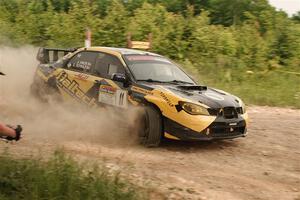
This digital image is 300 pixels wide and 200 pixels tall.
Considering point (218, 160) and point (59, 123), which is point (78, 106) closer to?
point (59, 123)

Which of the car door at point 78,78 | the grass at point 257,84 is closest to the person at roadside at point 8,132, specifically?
the car door at point 78,78

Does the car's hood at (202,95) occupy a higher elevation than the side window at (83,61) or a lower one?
lower

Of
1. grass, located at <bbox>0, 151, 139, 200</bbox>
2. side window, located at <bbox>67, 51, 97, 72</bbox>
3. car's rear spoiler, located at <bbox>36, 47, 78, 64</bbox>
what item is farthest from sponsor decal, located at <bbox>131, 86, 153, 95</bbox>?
car's rear spoiler, located at <bbox>36, 47, 78, 64</bbox>

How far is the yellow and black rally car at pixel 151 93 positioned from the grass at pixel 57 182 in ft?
7.85

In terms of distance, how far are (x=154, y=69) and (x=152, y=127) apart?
1.48 meters

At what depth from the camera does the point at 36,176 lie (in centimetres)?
509

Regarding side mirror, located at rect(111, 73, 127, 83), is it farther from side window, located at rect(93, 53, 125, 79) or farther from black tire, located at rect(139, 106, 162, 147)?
black tire, located at rect(139, 106, 162, 147)

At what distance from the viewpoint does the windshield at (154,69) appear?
8438 millimetres

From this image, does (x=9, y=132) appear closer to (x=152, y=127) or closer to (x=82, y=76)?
(x=152, y=127)

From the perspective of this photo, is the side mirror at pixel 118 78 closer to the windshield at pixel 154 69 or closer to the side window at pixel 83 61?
the windshield at pixel 154 69

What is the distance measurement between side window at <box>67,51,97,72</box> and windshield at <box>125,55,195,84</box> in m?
0.82

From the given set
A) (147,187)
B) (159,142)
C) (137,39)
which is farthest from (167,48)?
(147,187)

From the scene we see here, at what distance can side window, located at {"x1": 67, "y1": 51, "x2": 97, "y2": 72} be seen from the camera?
30.1 feet

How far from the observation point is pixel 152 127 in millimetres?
7637
